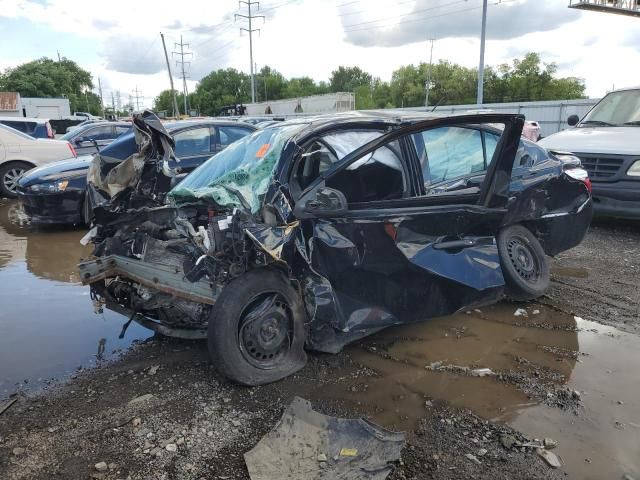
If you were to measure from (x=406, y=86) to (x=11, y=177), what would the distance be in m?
71.6

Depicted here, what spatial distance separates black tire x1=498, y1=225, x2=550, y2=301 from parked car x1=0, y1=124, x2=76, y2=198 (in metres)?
9.65

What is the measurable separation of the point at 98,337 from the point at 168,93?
119 metres

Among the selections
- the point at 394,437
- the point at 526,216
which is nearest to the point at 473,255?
the point at 526,216

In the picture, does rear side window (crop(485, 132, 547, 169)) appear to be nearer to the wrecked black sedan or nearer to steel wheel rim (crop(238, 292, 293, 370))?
the wrecked black sedan

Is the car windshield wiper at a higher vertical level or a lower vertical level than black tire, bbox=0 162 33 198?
higher

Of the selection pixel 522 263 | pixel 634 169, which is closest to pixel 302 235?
pixel 522 263

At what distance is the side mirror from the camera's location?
10.4ft

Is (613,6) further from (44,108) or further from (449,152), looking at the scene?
(44,108)

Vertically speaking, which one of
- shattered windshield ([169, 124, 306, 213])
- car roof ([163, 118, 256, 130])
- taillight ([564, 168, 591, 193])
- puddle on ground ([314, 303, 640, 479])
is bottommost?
puddle on ground ([314, 303, 640, 479])

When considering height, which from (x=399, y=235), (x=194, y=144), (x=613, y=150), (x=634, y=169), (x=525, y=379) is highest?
(x=194, y=144)

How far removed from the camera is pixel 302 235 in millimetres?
3230

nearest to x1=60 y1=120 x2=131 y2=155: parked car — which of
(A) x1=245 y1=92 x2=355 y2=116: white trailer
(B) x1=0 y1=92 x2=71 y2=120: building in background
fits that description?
(A) x1=245 y1=92 x2=355 y2=116: white trailer

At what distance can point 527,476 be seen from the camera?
8.07ft

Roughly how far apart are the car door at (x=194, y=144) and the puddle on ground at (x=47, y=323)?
1914 mm
